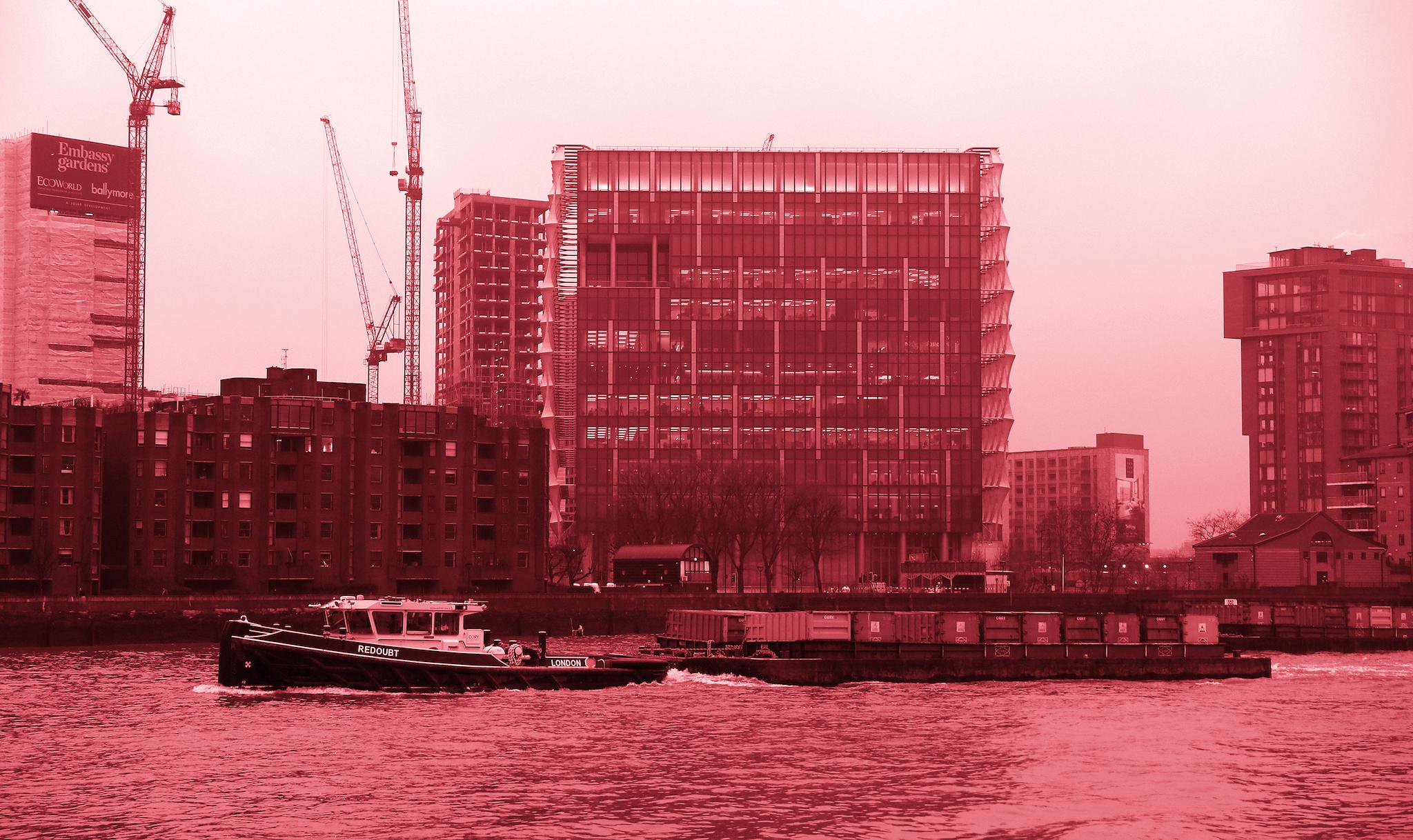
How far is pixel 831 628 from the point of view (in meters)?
87.1

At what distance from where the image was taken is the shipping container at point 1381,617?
5079 inches

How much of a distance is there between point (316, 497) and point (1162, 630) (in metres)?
94.4

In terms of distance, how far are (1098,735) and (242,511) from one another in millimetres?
113375

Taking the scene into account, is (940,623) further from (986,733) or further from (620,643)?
(620,643)

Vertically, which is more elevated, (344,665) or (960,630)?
(960,630)

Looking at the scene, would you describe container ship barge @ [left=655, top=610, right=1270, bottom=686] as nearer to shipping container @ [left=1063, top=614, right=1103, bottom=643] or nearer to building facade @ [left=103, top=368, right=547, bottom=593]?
shipping container @ [left=1063, top=614, right=1103, bottom=643]

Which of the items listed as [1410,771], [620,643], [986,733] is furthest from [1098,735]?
[620,643]

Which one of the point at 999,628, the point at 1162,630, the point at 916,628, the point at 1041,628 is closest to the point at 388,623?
the point at 916,628

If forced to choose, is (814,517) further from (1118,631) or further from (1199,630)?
(1118,631)

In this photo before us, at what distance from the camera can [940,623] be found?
89.6 meters

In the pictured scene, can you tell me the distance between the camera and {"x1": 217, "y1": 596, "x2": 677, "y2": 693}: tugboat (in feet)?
240

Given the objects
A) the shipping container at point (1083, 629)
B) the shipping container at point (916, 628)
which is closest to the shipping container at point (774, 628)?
the shipping container at point (916, 628)

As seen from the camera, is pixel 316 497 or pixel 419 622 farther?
pixel 316 497

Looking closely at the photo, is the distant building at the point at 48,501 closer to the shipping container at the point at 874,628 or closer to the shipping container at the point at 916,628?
the shipping container at the point at 874,628
